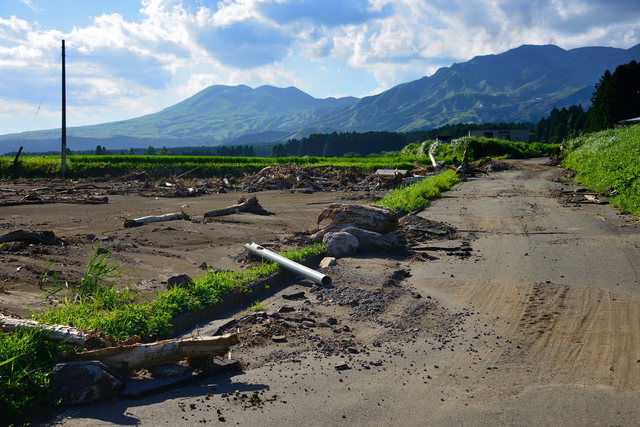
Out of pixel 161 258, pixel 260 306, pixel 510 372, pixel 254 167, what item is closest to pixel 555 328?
pixel 510 372

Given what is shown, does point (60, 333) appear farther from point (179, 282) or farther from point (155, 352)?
point (179, 282)

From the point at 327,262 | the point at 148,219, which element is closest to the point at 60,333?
the point at 327,262

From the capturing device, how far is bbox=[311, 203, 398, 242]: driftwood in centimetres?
1127

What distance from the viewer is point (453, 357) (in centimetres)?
561

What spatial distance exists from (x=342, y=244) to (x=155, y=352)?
574cm

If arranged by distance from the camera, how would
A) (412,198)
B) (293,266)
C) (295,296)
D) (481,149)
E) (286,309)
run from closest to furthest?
(286,309)
(295,296)
(293,266)
(412,198)
(481,149)

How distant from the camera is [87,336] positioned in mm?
5102

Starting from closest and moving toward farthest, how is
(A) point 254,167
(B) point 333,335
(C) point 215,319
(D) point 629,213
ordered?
(B) point 333,335 < (C) point 215,319 < (D) point 629,213 < (A) point 254,167

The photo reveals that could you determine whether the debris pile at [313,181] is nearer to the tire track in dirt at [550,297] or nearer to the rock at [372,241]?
the tire track in dirt at [550,297]

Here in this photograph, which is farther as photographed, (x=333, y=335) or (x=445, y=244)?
(x=445, y=244)

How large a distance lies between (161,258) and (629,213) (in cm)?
1207

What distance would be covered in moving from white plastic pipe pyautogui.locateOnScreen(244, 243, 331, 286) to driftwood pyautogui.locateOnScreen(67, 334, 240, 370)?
3062 millimetres

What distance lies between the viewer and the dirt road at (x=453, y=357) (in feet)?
14.4

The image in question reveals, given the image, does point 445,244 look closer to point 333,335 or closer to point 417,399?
point 333,335
